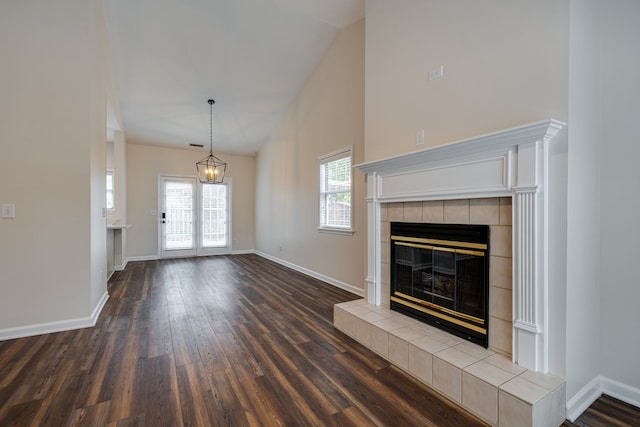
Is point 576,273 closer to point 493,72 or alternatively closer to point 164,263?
point 493,72

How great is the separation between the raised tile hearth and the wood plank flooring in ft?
0.30

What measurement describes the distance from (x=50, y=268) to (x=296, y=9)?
162 inches

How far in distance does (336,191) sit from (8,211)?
372 cm

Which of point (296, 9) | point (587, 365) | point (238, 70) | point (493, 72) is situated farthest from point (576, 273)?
point (238, 70)

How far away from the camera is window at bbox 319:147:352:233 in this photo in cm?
436

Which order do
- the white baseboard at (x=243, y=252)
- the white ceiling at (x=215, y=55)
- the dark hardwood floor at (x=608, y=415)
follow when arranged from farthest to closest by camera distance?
the white baseboard at (x=243, y=252) → the white ceiling at (x=215, y=55) → the dark hardwood floor at (x=608, y=415)

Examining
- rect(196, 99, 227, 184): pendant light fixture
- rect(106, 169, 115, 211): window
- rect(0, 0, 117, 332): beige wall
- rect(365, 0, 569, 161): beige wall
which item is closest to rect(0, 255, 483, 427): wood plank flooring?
rect(0, 0, 117, 332): beige wall

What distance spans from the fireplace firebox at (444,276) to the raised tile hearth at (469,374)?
121 millimetres

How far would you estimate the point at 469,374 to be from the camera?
171cm

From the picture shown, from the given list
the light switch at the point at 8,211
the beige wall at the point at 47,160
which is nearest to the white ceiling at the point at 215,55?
the beige wall at the point at 47,160

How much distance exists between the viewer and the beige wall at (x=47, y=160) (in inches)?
107

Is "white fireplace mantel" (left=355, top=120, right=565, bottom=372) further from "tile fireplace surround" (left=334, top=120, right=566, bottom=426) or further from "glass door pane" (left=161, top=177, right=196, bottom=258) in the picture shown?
"glass door pane" (left=161, top=177, right=196, bottom=258)

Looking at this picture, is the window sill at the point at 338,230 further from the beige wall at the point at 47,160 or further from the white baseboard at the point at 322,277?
the beige wall at the point at 47,160

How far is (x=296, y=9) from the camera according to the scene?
3.91 metres
